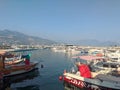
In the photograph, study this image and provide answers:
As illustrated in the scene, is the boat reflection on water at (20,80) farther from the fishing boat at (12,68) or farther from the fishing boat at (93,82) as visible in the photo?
the fishing boat at (93,82)

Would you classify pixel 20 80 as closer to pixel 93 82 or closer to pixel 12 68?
pixel 12 68

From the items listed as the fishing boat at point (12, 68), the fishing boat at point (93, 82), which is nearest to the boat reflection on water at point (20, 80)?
the fishing boat at point (12, 68)

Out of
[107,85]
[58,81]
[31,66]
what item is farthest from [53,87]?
[31,66]

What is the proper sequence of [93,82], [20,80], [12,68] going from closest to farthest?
[93,82] → [20,80] → [12,68]

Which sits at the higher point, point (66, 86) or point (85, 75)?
point (85, 75)

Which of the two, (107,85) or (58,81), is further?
(58,81)

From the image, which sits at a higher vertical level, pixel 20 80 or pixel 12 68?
pixel 12 68

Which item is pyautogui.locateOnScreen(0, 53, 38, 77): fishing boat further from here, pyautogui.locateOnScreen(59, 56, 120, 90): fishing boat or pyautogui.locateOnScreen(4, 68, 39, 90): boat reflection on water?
pyautogui.locateOnScreen(59, 56, 120, 90): fishing boat

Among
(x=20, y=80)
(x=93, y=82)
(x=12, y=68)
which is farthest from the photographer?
(x=12, y=68)

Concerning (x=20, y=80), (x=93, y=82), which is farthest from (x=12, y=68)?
(x=93, y=82)

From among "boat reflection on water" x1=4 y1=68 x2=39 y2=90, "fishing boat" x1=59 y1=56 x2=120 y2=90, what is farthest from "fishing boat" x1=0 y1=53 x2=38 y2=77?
"fishing boat" x1=59 y1=56 x2=120 y2=90

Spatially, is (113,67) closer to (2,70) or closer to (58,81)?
(58,81)

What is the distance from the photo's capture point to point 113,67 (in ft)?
153

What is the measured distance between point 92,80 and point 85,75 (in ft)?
7.23
